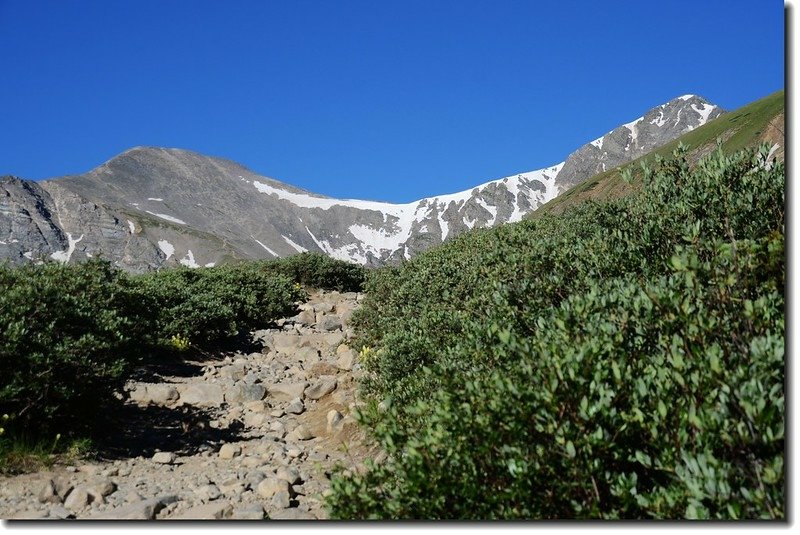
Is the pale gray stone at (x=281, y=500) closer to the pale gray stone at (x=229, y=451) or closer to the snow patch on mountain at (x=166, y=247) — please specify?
the pale gray stone at (x=229, y=451)

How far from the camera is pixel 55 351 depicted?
9406 millimetres

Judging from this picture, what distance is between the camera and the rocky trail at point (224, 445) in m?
7.73

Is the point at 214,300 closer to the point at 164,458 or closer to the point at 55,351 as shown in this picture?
the point at 55,351

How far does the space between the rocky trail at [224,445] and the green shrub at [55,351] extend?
0.92m

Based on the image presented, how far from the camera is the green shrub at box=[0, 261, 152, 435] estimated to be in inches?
359

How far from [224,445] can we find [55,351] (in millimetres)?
3117

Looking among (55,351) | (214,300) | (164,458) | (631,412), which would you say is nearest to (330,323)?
(214,300)

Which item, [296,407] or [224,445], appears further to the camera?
[296,407]

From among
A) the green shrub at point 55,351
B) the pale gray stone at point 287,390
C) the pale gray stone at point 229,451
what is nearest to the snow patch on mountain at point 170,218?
the pale gray stone at point 287,390

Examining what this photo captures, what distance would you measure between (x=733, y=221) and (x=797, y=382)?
3.14m

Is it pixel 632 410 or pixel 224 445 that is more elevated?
pixel 632 410

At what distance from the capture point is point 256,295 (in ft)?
69.9

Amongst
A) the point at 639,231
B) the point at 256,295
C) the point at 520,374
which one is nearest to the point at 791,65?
the point at 639,231

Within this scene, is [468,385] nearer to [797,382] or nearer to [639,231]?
[797,382]
